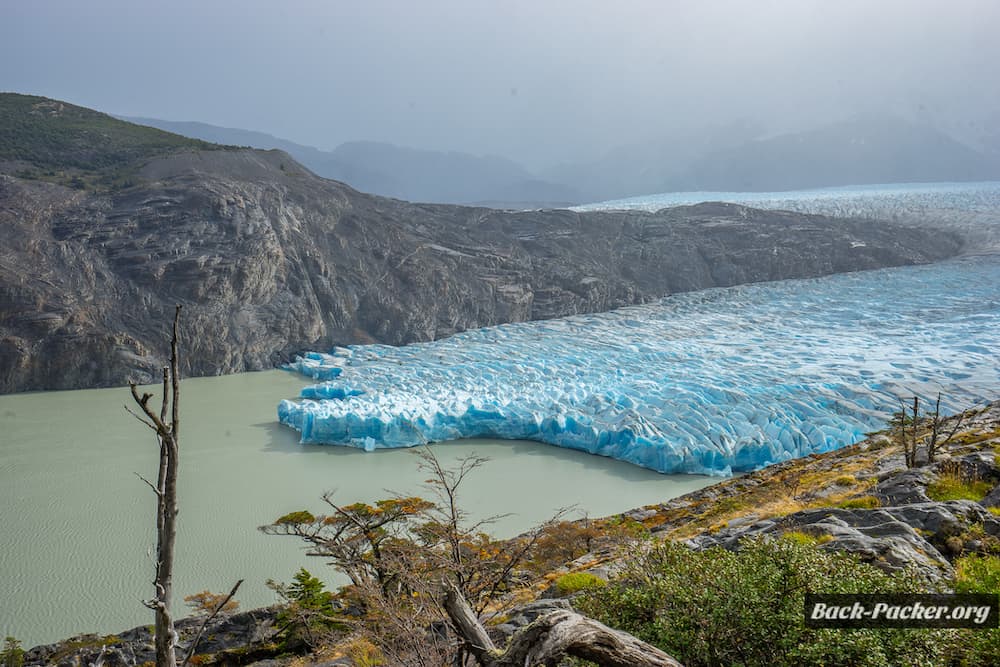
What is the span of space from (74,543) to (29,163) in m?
26.8

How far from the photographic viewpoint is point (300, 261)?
1049 inches

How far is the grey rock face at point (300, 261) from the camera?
2062 centimetres

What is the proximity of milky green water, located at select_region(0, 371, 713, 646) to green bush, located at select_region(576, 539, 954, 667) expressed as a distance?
20.8 ft

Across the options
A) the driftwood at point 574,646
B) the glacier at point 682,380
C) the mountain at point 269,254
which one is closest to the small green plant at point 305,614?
the driftwood at point 574,646

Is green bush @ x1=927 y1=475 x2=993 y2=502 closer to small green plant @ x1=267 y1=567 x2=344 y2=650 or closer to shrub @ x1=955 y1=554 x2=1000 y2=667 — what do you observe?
shrub @ x1=955 y1=554 x2=1000 y2=667

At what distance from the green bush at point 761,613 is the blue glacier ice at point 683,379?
9.41 meters

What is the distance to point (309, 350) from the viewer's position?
24.4 meters

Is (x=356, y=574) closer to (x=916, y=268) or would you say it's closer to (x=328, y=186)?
(x=328, y=186)

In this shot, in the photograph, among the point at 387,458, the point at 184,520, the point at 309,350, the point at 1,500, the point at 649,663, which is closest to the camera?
the point at 649,663

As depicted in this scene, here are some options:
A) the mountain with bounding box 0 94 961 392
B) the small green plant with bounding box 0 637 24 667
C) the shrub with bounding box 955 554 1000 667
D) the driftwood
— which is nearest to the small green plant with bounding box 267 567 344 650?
the small green plant with bounding box 0 637 24 667

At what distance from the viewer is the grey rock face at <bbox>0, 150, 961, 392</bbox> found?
812 inches

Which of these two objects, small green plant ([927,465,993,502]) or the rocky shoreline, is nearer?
the rocky shoreline

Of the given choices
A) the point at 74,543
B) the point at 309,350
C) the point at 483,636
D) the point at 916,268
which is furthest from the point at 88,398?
the point at 916,268

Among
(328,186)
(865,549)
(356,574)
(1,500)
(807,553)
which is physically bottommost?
(1,500)
